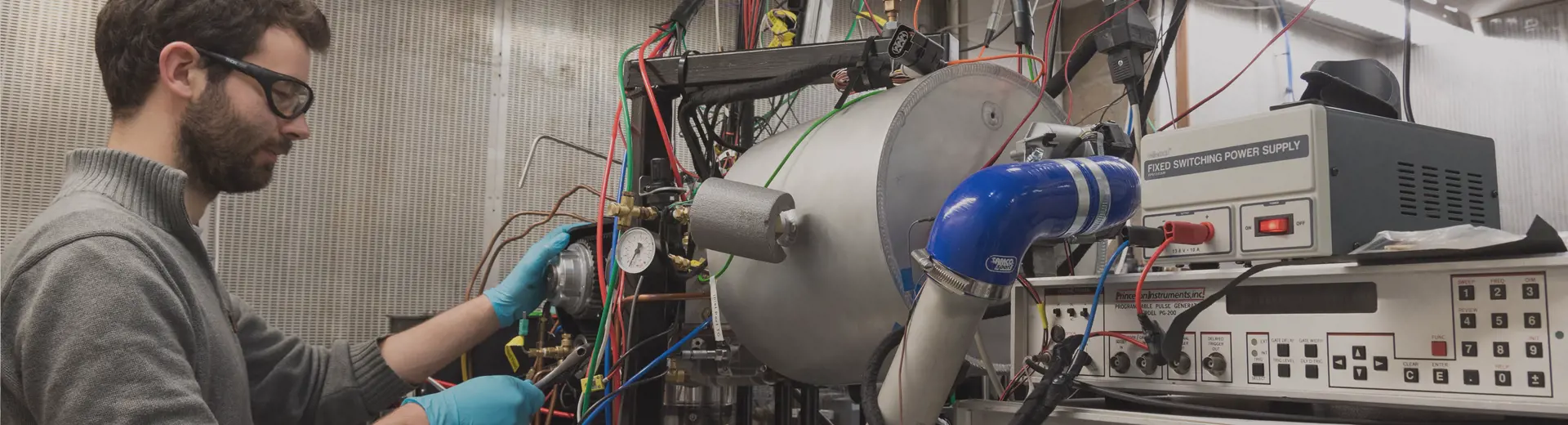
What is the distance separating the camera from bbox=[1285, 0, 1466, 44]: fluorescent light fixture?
3.04 meters

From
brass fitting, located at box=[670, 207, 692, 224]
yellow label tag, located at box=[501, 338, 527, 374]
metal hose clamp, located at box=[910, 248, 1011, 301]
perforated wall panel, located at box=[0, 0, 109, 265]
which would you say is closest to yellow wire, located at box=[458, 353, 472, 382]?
yellow label tag, located at box=[501, 338, 527, 374]

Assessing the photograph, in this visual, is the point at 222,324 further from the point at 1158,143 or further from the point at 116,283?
the point at 1158,143

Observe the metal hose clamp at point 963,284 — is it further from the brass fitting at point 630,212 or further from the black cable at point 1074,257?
the brass fitting at point 630,212

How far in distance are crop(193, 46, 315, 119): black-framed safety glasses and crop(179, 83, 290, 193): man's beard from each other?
4 cm

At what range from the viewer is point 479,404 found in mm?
1534

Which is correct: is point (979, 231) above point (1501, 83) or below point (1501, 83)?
below

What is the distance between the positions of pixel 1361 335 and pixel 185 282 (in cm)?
134

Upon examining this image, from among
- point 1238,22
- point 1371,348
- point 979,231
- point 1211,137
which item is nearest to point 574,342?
point 979,231

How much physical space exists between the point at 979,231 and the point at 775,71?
69cm

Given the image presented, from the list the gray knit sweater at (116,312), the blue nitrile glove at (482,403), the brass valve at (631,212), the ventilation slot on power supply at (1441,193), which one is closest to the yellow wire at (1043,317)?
the ventilation slot on power supply at (1441,193)

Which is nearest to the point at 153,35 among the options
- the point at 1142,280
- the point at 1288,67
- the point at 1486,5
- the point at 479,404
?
the point at 479,404

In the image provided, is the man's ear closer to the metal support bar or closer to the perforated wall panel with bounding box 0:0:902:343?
the metal support bar

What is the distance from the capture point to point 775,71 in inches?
62.7

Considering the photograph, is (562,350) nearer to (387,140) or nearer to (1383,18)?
(387,140)
